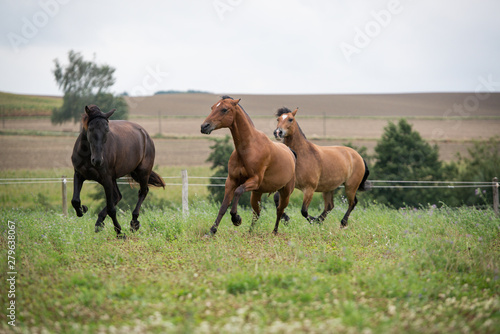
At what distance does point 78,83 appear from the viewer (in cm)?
4569

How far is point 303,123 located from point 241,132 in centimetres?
4529

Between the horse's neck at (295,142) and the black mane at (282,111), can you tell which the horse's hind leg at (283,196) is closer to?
the horse's neck at (295,142)

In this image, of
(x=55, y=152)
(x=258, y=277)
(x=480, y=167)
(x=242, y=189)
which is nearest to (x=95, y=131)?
(x=242, y=189)

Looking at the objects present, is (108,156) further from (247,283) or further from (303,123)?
(303,123)

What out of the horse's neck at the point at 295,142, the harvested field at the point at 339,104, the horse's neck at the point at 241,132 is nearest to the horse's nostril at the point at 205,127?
the horse's neck at the point at 241,132

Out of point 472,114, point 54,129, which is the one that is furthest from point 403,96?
point 54,129

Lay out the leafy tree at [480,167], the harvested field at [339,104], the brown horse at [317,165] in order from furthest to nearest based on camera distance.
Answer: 1. the harvested field at [339,104]
2. the leafy tree at [480,167]
3. the brown horse at [317,165]

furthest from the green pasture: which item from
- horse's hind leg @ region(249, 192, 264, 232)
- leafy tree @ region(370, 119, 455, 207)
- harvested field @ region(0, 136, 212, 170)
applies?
horse's hind leg @ region(249, 192, 264, 232)

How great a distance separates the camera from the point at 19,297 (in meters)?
4.82

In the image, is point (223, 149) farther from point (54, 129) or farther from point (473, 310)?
point (54, 129)

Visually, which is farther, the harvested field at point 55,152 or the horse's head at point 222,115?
the harvested field at point 55,152

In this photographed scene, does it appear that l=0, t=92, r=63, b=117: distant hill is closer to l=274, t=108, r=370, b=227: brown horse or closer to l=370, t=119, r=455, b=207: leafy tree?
l=370, t=119, r=455, b=207: leafy tree

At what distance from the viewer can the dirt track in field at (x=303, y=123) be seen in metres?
35.3

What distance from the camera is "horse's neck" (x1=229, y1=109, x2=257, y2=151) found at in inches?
299
